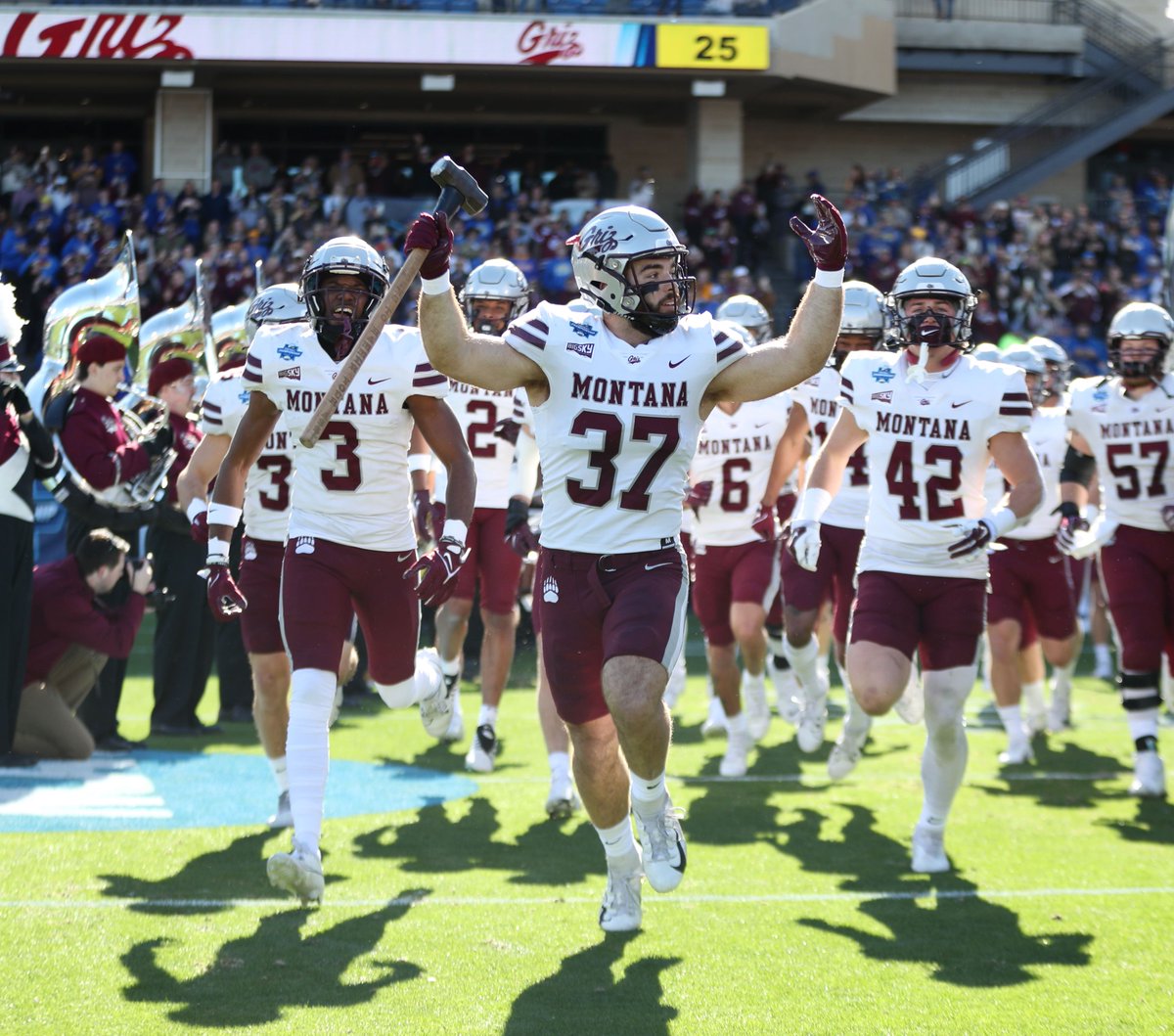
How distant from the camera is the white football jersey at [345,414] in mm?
5543

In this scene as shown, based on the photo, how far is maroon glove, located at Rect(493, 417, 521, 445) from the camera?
8039 millimetres

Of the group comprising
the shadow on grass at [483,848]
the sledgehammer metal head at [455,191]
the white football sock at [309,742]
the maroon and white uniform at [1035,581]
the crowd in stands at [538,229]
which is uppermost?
the crowd in stands at [538,229]

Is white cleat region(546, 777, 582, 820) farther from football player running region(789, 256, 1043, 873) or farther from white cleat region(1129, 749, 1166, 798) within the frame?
white cleat region(1129, 749, 1166, 798)

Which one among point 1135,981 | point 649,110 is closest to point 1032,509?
point 1135,981

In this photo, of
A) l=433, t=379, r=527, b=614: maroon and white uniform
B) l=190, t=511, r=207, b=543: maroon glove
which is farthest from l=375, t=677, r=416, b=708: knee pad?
l=433, t=379, r=527, b=614: maroon and white uniform

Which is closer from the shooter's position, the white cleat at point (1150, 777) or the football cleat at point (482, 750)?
the white cleat at point (1150, 777)

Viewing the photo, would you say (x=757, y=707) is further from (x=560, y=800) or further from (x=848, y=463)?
(x=560, y=800)

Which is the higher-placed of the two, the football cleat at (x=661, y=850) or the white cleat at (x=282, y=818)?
the football cleat at (x=661, y=850)

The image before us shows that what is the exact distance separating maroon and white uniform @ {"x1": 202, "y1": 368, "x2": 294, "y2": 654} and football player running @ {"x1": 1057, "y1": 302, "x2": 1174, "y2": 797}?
3.42 meters

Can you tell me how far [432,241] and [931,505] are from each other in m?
2.29

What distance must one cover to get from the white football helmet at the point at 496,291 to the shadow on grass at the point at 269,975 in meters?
3.61

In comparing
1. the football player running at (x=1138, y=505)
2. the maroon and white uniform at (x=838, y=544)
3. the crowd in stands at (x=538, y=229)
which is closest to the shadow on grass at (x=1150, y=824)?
the football player running at (x=1138, y=505)

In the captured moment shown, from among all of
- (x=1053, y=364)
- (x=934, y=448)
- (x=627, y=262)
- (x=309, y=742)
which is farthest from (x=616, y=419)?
(x=1053, y=364)

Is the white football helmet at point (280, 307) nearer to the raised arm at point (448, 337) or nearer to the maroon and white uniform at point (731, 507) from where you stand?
the raised arm at point (448, 337)
